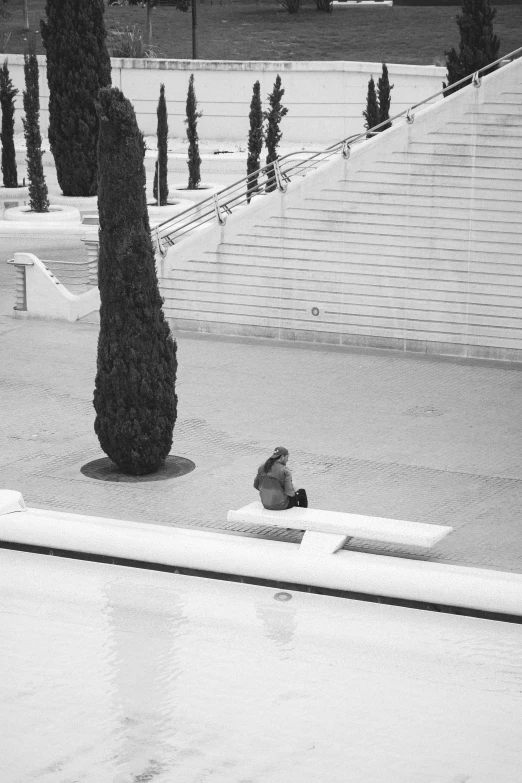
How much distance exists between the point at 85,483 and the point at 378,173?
880 cm

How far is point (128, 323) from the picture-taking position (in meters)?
14.8

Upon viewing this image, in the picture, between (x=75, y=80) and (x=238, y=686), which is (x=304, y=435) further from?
(x=75, y=80)

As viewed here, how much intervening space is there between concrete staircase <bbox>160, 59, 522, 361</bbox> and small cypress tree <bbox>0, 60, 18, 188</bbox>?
16628 millimetres

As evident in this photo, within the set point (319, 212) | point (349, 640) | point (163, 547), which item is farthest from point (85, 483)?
point (319, 212)

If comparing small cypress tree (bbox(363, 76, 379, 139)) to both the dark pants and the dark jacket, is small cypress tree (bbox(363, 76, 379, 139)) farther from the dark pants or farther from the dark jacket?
the dark jacket

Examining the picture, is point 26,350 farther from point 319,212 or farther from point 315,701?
A: point 315,701

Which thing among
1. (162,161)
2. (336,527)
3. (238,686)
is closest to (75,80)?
(162,161)

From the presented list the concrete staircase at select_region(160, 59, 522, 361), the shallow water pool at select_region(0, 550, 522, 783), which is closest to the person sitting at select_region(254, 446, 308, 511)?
the shallow water pool at select_region(0, 550, 522, 783)

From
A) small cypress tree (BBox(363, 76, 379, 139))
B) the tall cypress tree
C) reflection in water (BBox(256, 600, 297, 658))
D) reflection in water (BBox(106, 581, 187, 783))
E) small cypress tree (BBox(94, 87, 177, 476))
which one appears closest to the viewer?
reflection in water (BBox(106, 581, 187, 783))

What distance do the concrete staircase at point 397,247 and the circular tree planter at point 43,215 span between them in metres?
12.5

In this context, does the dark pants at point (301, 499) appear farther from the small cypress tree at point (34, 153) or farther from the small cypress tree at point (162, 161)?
the small cypress tree at point (162, 161)

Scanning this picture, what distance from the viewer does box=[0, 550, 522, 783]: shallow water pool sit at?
8.84 m

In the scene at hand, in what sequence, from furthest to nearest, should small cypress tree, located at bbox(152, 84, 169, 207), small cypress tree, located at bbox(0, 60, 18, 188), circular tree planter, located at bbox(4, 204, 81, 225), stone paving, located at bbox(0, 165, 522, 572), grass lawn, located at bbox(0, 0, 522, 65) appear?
grass lawn, located at bbox(0, 0, 522, 65) → small cypress tree, located at bbox(0, 60, 18, 188) → small cypress tree, located at bbox(152, 84, 169, 207) → circular tree planter, located at bbox(4, 204, 81, 225) → stone paving, located at bbox(0, 165, 522, 572)

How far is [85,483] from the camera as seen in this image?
14719 millimetres
